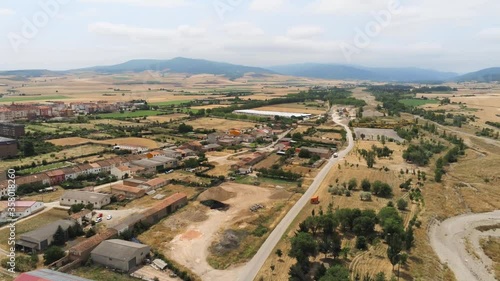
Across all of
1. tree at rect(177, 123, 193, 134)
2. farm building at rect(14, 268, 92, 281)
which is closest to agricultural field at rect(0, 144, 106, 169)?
tree at rect(177, 123, 193, 134)

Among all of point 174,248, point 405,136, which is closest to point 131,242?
point 174,248

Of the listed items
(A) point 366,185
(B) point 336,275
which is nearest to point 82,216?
(B) point 336,275

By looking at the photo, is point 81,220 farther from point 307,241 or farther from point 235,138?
point 235,138

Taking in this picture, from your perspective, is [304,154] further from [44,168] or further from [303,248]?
[44,168]

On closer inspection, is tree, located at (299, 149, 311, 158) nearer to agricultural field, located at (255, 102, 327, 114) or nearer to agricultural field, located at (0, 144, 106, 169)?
→ agricultural field, located at (0, 144, 106, 169)

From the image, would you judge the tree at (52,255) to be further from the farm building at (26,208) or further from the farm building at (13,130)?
the farm building at (13,130)
